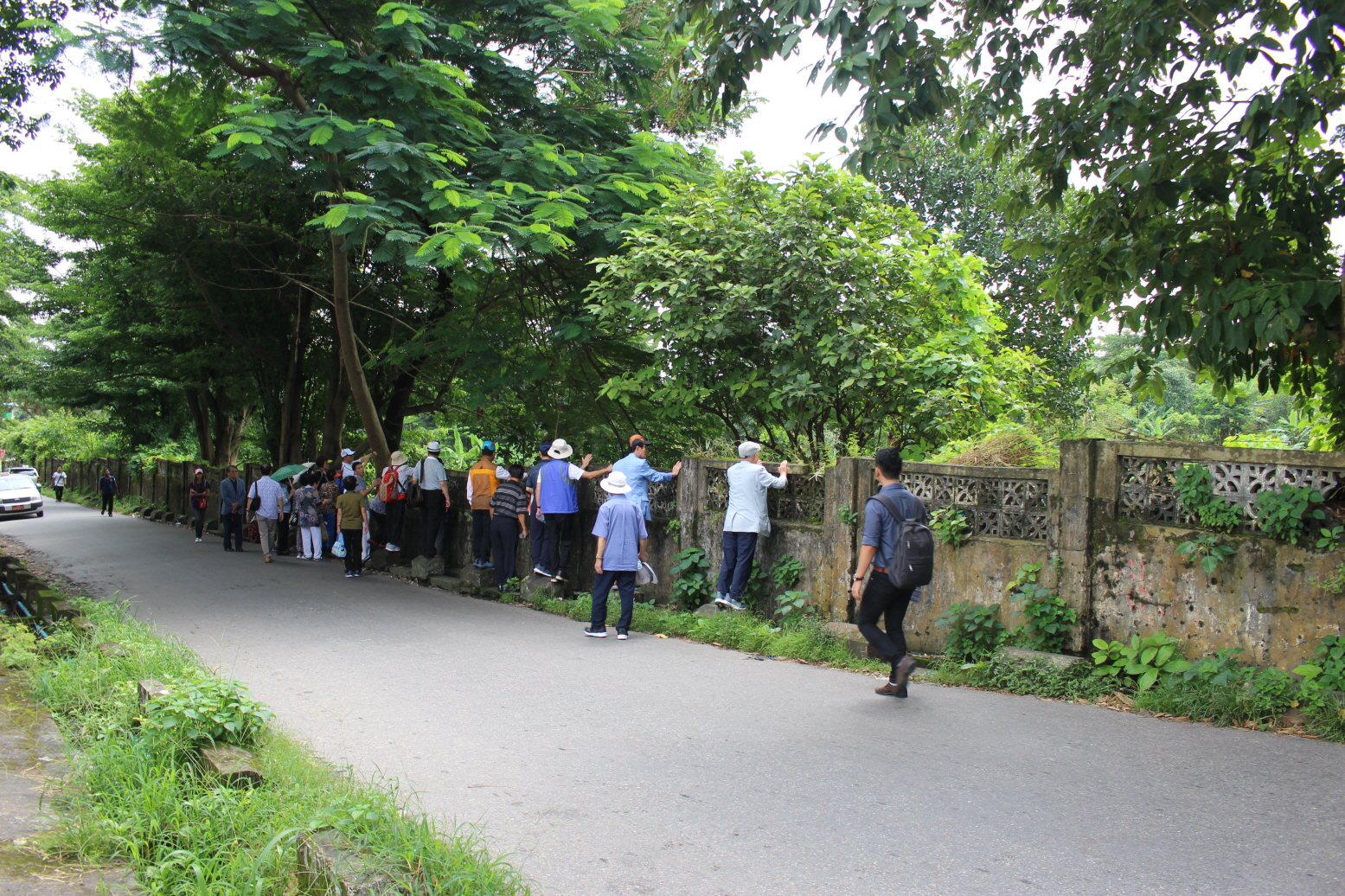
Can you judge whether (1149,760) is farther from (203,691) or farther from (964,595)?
(203,691)

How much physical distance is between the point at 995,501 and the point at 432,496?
868 cm

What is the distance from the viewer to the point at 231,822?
13.5 ft

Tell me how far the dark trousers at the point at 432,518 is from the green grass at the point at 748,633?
4.14 metres

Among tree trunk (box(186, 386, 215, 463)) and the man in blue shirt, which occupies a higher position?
tree trunk (box(186, 386, 215, 463))

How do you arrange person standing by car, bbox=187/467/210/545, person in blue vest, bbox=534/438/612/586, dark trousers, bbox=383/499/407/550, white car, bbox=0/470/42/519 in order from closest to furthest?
person in blue vest, bbox=534/438/612/586 < dark trousers, bbox=383/499/407/550 < person standing by car, bbox=187/467/210/545 < white car, bbox=0/470/42/519

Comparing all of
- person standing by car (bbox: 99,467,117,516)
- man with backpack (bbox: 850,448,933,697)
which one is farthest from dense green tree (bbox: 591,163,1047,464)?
person standing by car (bbox: 99,467,117,516)

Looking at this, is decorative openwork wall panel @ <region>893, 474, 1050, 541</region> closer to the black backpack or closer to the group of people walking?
the group of people walking

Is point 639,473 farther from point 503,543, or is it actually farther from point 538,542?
point 503,543

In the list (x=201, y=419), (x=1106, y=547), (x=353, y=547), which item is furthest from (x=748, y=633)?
(x=201, y=419)

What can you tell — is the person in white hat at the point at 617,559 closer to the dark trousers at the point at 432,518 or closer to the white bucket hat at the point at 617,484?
the white bucket hat at the point at 617,484

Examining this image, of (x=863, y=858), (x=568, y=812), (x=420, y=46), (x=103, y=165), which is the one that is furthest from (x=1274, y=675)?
(x=103, y=165)

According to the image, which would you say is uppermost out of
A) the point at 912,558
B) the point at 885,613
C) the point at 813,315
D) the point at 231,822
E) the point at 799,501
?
the point at 813,315

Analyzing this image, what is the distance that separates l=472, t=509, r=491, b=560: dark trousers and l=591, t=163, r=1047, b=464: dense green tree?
2.89m

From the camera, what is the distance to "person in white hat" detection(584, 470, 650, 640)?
30.1 ft
